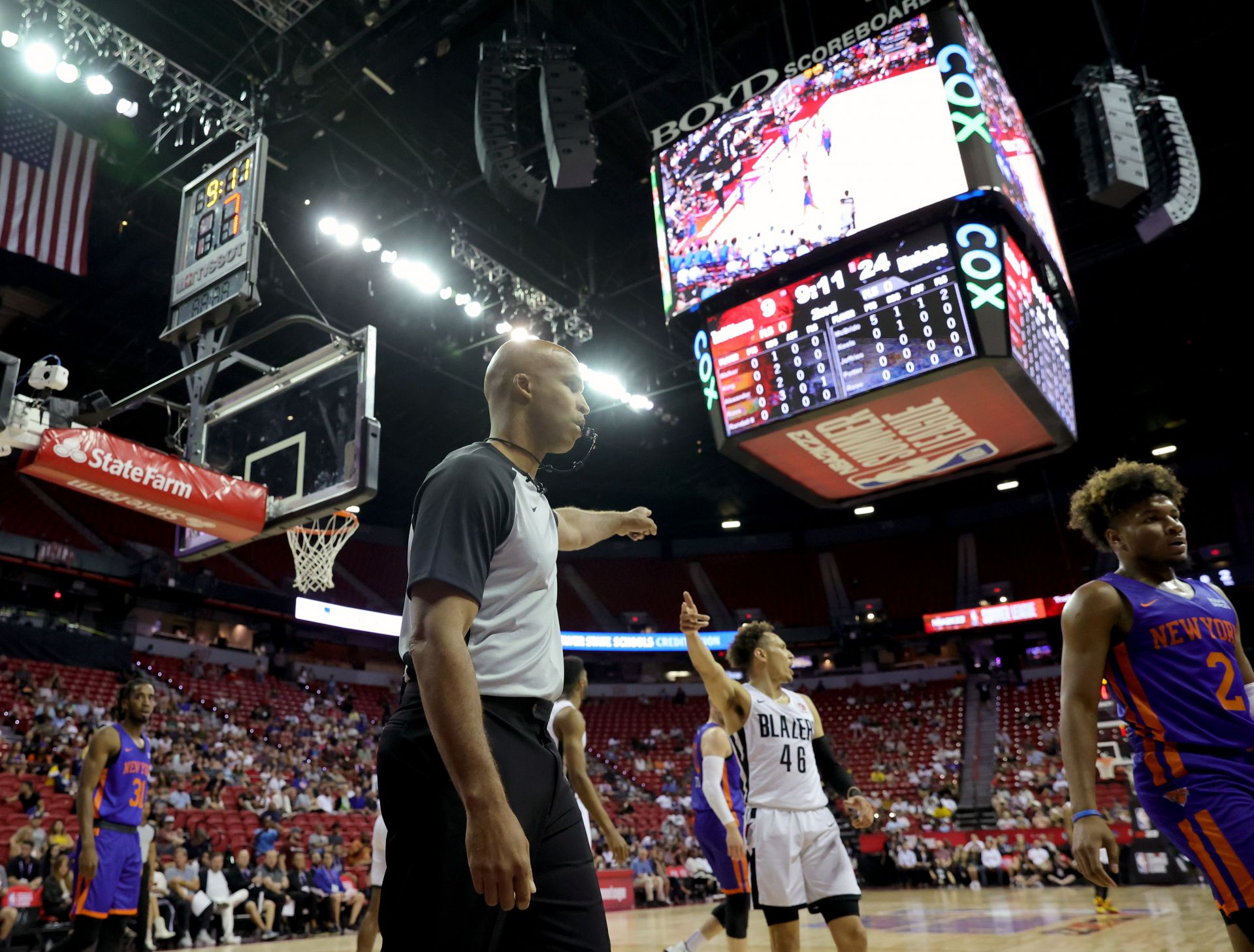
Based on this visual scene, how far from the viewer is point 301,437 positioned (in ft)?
24.7

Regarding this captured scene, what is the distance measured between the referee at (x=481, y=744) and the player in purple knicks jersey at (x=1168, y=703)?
159 cm

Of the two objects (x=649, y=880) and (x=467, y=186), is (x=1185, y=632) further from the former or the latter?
(x=649, y=880)

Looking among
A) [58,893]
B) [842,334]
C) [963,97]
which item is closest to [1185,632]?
[842,334]

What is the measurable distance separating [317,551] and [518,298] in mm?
4601

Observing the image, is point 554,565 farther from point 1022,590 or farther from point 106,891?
point 1022,590

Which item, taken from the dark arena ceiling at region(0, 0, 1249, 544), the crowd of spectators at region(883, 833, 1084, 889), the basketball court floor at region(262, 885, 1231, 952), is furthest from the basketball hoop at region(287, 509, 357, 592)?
the crowd of spectators at region(883, 833, 1084, 889)

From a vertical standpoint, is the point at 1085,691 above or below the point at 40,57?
below

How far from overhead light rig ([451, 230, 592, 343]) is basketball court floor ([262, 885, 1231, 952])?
791 cm

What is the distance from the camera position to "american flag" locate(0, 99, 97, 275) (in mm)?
8633

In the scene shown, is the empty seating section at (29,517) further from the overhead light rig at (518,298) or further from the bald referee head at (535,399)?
the bald referee head at (535,399)

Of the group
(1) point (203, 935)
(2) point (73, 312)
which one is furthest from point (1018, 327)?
(2) point (73, 312)

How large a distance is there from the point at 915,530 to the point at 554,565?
29652 mm

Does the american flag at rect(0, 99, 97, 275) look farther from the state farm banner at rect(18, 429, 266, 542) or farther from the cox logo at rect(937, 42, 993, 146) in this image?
the cox logo at rect(937, 42, 993, 146)

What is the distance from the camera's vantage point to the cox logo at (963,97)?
6.80 metres
